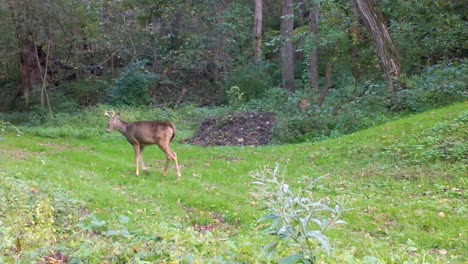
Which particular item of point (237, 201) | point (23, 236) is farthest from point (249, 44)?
point (23, 236)

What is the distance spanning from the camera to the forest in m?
4.65

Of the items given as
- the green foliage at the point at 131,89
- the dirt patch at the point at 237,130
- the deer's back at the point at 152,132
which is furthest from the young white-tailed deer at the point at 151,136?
the green foliage at the point at 131,89

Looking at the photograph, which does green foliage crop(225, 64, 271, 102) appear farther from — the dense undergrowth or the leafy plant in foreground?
the leafy plant in foreground

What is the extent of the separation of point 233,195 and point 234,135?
7.27 metres

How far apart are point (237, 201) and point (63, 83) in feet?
73.1

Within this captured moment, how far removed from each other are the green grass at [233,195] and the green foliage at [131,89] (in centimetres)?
950

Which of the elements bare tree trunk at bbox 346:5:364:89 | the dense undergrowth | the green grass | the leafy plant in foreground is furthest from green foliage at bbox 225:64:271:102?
the leafy plant in foreground

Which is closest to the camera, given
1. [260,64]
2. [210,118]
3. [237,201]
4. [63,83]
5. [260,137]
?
[237,201]

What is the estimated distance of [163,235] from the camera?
15.5 feet

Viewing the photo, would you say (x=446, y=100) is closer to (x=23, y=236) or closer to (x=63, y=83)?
(x=23, y=236)

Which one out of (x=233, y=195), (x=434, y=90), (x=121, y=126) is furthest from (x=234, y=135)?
(x=233, y=195)

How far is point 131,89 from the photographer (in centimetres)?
2555

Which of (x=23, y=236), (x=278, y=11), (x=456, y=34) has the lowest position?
(x=23, y=236)

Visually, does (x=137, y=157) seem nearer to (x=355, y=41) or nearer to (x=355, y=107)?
(x=355, y=107)
